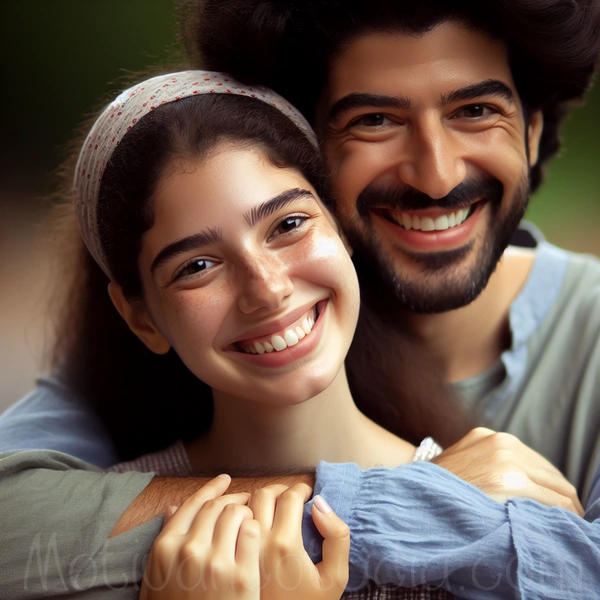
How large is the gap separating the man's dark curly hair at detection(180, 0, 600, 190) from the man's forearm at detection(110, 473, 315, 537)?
0.82 meters

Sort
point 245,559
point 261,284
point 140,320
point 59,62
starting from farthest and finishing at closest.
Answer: point 59,62 < point 140,320 < point 261,284 < point 245,559

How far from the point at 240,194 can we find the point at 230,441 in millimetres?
558

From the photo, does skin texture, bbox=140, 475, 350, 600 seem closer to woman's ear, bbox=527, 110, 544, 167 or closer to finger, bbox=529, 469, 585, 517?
finger, bbox=529, 469, 585, 517

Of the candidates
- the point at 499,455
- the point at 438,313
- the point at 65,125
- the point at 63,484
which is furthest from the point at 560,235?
the point at 63,484

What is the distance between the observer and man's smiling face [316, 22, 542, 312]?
188 cm

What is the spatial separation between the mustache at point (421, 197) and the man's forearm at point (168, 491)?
754 mm

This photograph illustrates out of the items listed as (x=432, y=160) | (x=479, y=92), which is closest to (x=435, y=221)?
(x=432, y=160)

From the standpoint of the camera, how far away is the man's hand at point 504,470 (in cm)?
154

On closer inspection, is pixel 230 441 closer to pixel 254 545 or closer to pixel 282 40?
pixel 254 545

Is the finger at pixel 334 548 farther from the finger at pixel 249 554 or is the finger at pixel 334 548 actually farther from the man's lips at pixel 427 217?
the man's lips at pixel 427 217

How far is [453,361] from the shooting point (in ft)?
7.56

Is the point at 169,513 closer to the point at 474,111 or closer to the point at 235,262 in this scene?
the point at 235,262

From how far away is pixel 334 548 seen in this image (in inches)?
50.6

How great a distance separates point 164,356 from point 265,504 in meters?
0.81
